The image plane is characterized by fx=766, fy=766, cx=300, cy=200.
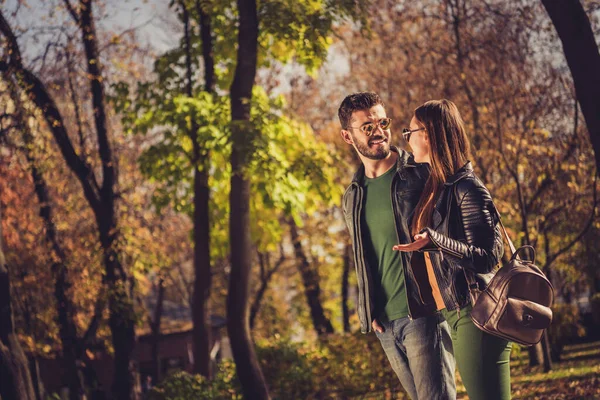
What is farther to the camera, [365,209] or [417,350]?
[365,209]

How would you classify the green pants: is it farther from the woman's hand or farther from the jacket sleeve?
the woman's hand

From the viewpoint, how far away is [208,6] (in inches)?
557

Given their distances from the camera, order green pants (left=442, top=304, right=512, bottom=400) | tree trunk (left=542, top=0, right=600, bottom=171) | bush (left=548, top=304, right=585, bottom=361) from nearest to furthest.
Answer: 1. green pants (left=442, top=304, right=512, bottom=400)
2. tree trunk (left=542, top=0, right=600, bottom=171)
3. bush (left=548, top=304, right=585, bottom=361)

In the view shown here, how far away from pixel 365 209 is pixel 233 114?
794 centimetres

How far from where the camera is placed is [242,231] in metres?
12.0

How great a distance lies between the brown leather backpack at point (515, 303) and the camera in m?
3.83

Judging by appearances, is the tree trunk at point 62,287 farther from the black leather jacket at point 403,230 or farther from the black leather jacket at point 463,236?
the black leather jacket at point 463,236

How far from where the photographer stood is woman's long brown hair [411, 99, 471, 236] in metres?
4.08

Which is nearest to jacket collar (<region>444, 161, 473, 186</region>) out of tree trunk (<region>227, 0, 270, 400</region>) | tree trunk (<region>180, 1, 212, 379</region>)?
tree trunk (<region>227, 0, 270, 400</region>)

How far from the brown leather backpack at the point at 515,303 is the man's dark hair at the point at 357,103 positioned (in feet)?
4.42

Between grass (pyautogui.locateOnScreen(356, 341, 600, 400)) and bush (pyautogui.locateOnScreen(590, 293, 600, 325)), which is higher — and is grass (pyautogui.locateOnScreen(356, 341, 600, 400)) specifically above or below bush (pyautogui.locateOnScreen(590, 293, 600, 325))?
below

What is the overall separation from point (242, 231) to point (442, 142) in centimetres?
815

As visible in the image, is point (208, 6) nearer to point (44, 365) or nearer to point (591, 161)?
point (591, 161)

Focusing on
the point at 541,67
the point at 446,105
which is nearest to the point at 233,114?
the point at 541,67
